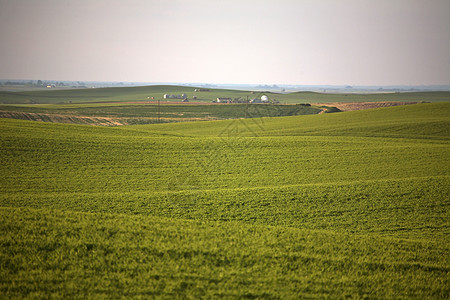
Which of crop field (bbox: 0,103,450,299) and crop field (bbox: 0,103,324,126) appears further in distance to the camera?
crop field (bbox: 0,103,324,126)

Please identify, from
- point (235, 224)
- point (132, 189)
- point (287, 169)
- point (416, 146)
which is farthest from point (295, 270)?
point (416, 146)

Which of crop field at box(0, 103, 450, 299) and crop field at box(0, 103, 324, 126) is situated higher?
crop field at box(0, 103, 324, 126)

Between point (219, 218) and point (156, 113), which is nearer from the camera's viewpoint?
point (219, 218)

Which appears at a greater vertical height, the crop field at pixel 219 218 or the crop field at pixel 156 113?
the crop field at pixel 156 113

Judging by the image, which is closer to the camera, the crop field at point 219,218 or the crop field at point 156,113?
the crop field at point 219,218

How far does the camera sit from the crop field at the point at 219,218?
5941 mm

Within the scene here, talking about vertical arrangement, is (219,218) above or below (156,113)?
below

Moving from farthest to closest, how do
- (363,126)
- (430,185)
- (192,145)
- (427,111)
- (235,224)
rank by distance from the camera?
(427,111) < (363,126) < (192,145) < (430,185) < (235,224)

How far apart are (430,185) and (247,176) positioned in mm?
8299

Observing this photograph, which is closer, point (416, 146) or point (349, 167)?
point (349, 167)

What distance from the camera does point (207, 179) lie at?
16844mm

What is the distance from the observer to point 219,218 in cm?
1102

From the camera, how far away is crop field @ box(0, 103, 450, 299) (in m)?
5.94

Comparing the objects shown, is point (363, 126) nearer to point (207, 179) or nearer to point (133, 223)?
point (207, 179)
